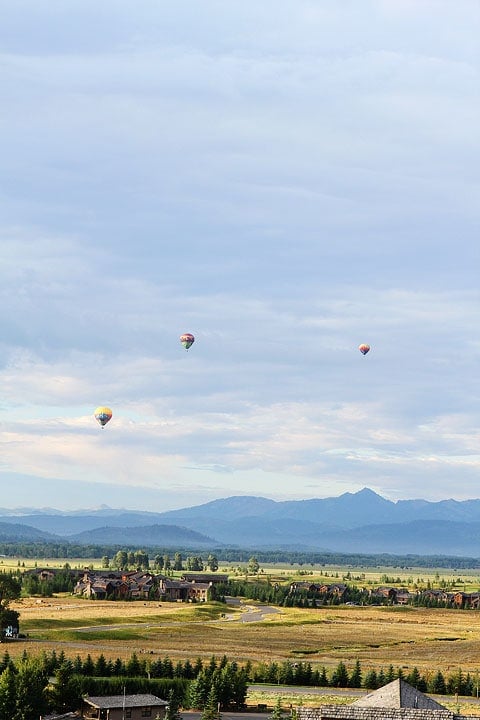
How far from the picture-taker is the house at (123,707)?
73.0 m

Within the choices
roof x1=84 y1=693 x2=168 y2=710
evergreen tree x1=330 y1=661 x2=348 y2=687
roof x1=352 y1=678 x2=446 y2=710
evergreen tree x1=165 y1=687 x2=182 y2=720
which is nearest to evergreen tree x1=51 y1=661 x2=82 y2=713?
roof x1=84 y1=693 x2=168 y2=710

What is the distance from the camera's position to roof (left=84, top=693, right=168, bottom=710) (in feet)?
239

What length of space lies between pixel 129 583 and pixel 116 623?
59464 millimetres

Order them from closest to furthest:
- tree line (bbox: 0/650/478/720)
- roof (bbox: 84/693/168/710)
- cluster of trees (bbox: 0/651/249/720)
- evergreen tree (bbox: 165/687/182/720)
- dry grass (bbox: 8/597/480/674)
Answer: evergreen tree (bbox: 165/687/182/720)
cluster of trees (bbox: 0/651/249/720)
tree line (bbox: 0/650/478/720)
roof (bbox: 84/693/168/710)
dry grass (bbox: 8/597/480/674)

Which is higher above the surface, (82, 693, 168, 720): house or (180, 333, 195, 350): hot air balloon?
(180, 333, 195, 350): hot air balloon

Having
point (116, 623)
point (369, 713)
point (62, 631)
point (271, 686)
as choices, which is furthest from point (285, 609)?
point (369, 713)

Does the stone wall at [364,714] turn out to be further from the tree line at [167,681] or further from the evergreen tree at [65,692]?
the evergreen tree at [65,692]

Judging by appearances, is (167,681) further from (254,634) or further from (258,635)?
(254,634)

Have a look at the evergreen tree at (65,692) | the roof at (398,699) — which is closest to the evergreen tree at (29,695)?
the evergreen tree at (65,692)

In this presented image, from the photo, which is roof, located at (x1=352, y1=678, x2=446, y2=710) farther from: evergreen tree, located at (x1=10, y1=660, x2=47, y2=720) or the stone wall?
evergreen tree, located at (x1=10, y1=660, x2=47, y2=720)

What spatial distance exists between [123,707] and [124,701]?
3.50 ft

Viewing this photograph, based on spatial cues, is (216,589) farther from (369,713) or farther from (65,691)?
(369,713)

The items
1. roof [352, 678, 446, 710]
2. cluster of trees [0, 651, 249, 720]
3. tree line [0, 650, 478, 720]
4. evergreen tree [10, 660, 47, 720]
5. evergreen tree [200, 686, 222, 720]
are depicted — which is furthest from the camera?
tree line [0, 650, 478, 720]

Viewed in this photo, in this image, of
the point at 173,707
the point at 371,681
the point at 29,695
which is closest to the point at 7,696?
the point at 29,695
